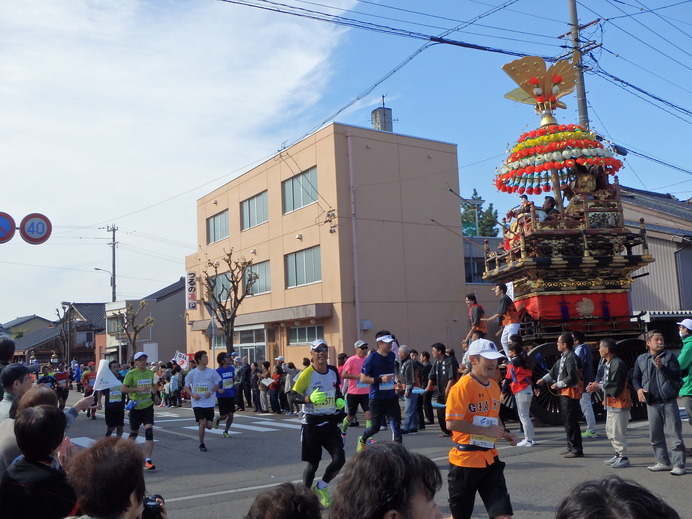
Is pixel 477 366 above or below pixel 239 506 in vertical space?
above

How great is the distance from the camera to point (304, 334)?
2744 cm

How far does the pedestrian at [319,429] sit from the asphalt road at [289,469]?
915 mm

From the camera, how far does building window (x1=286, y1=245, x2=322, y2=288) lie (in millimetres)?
26672

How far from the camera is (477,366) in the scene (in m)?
5.57

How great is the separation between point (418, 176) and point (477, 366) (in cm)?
2214

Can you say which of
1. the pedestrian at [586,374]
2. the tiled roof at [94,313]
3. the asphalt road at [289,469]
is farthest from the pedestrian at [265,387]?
the tiled roof at [94,313]

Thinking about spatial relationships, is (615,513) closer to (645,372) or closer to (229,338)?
(645,372)

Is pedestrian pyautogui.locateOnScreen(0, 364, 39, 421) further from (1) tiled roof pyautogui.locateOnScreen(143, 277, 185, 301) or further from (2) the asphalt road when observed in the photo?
(1) tiled roof pyautogui.locateOnScreen(143, 277, 185, 301)

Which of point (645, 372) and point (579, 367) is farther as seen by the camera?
point (579, 367)

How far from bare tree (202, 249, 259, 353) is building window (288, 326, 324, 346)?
2.58m

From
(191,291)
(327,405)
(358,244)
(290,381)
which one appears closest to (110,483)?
(327,405)

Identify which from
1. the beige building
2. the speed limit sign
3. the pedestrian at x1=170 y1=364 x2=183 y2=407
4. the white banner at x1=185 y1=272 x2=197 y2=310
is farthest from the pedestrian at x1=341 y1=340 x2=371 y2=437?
the white banner at x1=185 y1=272 x2=197 y2=310

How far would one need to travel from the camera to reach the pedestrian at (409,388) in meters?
13.6

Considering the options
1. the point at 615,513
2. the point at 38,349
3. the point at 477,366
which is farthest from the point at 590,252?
the point at 38,349
